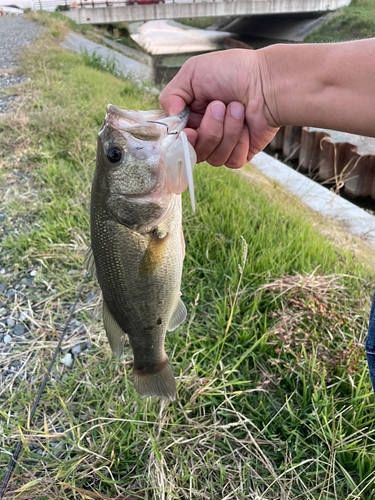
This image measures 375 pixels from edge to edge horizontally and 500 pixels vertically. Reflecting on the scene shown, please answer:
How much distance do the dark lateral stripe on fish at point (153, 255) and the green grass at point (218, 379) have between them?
2.26 feet

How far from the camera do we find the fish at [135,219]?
142 cm

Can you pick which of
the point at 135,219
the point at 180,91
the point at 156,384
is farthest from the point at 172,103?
the point at 156,384

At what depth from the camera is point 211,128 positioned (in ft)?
5.51

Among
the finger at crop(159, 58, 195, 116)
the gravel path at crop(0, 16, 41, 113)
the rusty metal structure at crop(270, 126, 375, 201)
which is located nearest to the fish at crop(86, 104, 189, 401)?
the finger at crop(159, 58, 195, 116)

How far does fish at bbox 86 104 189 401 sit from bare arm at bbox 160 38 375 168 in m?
0.24

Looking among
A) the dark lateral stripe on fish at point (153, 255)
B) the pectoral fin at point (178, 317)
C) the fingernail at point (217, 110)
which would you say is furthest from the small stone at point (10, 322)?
the fingernail at point (217, 110)

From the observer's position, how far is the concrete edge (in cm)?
504

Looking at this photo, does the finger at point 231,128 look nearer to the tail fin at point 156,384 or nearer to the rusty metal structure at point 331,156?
the tail fin at point 156,384

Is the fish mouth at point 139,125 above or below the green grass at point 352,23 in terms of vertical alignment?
below

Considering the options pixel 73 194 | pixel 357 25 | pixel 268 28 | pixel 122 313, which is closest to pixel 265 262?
pixel 122 313

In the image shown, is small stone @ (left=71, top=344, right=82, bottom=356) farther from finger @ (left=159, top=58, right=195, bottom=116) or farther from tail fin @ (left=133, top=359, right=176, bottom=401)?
finger @ (left=159, top=58, right=195, bottom=116)

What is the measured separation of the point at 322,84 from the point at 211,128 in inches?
20.2

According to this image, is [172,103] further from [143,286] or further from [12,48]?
[12,48]

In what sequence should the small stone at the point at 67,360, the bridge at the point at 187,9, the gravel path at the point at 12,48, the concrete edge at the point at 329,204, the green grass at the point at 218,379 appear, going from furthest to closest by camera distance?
the bridge at the point at 187,9, the gravel path at the point at 12,48, the concrete edge at the point at 329,204, the small stone at the point at 67,360, the green grass at the point at 218,379
